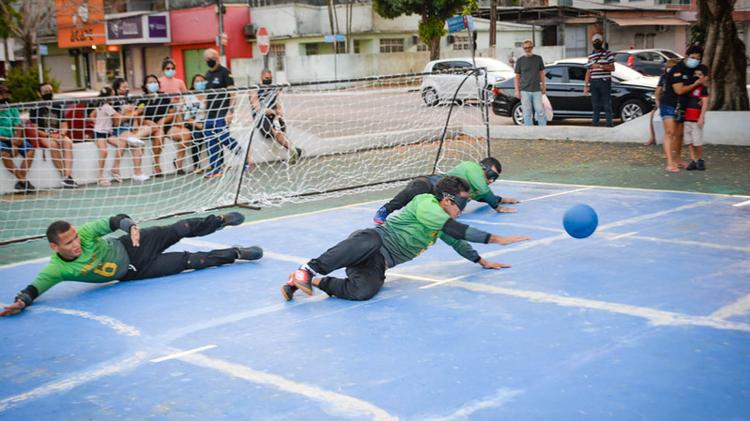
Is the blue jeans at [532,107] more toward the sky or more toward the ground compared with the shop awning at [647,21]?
more toward the ground

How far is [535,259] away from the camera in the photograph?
8.49 metres

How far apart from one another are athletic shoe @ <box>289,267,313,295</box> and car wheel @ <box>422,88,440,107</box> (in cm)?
1056

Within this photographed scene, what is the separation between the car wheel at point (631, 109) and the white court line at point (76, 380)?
16.4 meters

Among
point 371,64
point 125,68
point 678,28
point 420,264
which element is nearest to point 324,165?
point 420,264

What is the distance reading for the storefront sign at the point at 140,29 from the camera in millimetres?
52094

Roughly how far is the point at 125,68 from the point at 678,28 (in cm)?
3530

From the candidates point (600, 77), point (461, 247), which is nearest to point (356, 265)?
point (461, 247)

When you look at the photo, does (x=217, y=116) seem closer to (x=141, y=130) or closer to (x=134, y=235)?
(x=141, y=130)

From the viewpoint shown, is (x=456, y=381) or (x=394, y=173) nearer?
(x=456, y=381)

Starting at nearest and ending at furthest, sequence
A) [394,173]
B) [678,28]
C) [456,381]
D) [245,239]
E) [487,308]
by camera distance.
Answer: [456,381] < [487,308] < [245,239] < [394,173] < [678,28]

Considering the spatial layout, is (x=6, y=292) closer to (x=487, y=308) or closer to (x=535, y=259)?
(x=487, y=308)

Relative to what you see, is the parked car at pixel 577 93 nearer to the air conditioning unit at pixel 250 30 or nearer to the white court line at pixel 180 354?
the white court line at pixel 180 354

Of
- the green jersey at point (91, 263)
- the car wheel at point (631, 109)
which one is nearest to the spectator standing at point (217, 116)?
the green jersey at point (91, 263)

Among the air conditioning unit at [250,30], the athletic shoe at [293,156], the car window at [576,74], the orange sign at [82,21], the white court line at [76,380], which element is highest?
the orange sign at [82,21]
